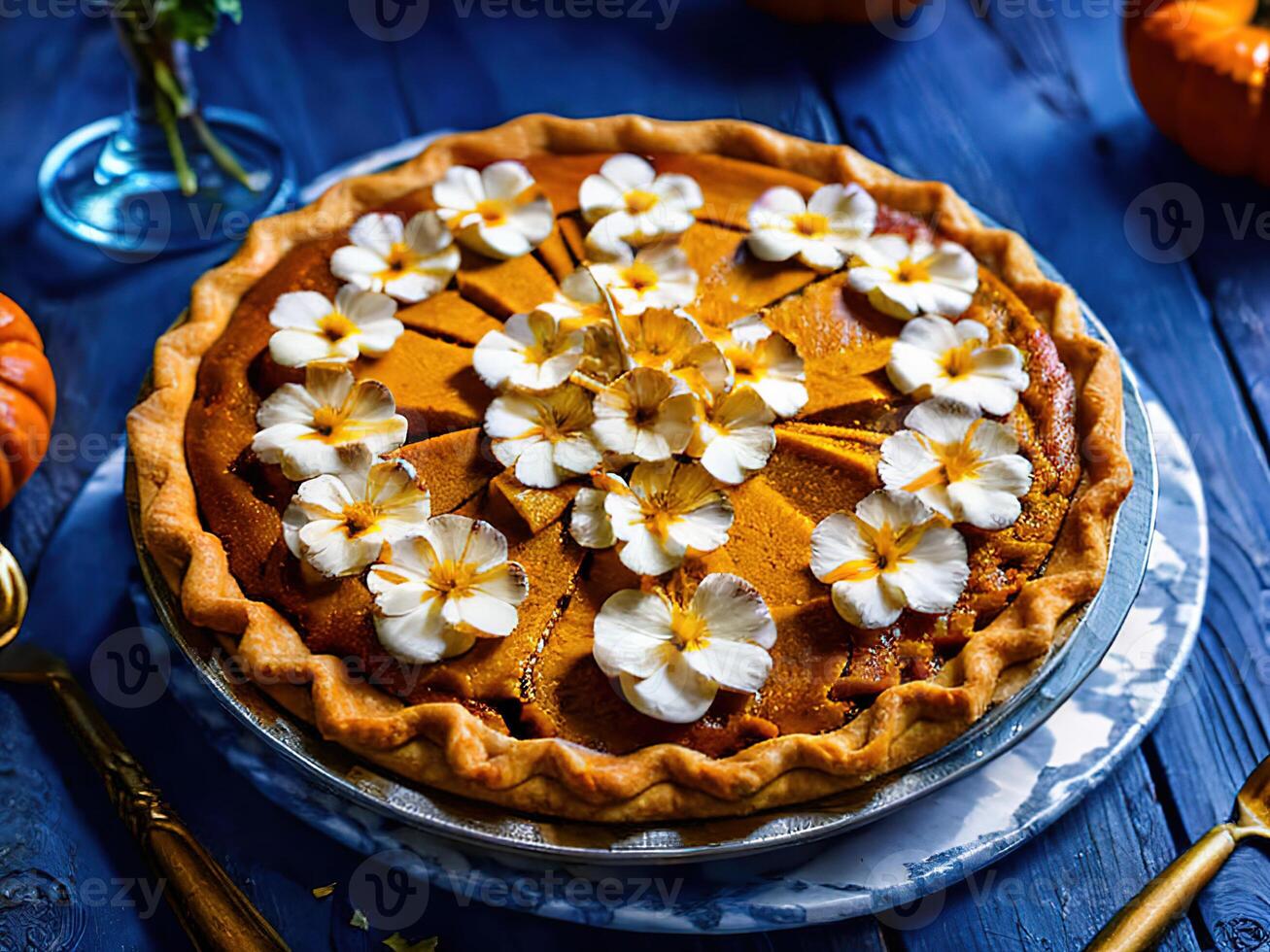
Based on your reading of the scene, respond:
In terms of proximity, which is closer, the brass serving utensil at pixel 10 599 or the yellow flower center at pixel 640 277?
the brass serving utensil at pixel 10 599

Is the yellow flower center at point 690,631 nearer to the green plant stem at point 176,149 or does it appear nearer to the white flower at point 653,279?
the white flower at point 653,279

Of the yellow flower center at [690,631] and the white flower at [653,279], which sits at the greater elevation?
the white flower at [653,279]

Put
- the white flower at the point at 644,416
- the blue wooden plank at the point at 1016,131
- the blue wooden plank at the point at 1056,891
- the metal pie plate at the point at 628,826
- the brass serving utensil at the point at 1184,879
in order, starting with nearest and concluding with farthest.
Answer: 1. the metal pie plate at the point at 628,826
2. the brass serving utensil at the point at 1184,879
3. the blue wooden plank at the point at 1056,891
4. the white flower at the point at 644,416
5. the blue wooden plank at the point at 1016,131

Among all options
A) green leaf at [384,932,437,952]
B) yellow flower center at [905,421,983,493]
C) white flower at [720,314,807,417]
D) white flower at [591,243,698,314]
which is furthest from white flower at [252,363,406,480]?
yellow flower center at [905,421,983,493]

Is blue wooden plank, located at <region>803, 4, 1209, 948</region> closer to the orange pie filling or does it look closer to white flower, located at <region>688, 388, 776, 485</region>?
the orange pie filling

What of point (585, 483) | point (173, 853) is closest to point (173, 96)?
point (585, 483)

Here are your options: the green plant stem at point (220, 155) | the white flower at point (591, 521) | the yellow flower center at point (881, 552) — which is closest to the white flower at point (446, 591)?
the white flower at point (591, 521)
